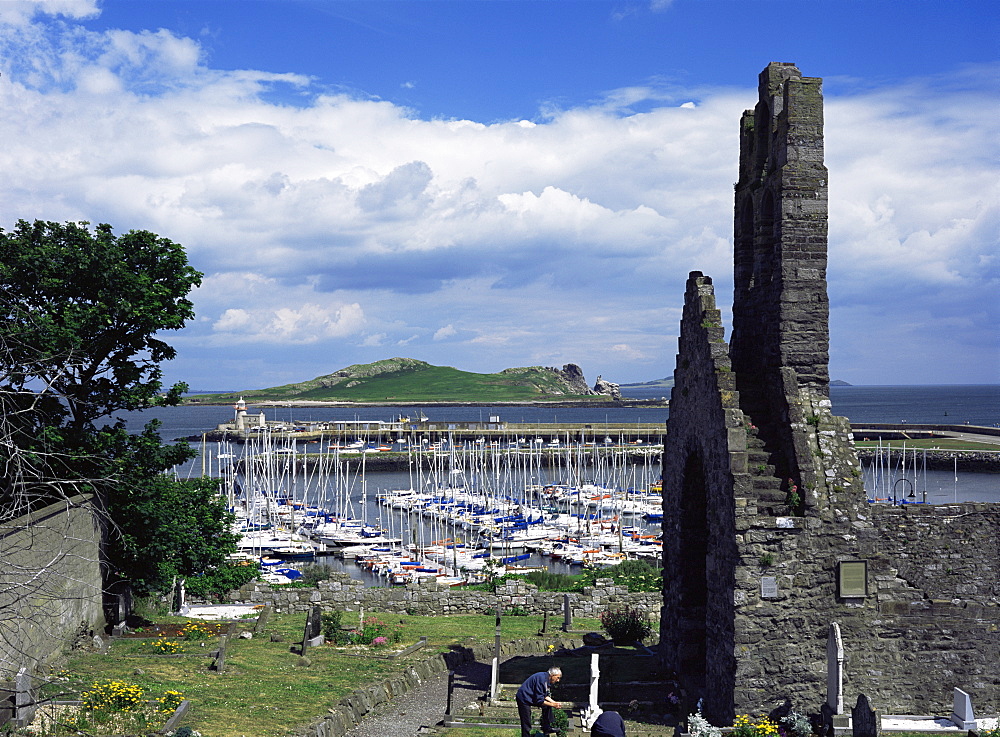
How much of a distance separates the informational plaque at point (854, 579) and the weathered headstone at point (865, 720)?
73.3 inches

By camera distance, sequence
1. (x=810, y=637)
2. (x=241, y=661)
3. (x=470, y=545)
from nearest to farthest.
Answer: (x=810, y=637), (x=241, y=661), (x=470, y=545)

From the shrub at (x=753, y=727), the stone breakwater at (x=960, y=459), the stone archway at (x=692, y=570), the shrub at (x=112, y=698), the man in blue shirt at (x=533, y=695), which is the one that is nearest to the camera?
the man in blue shirt at (x=533, y=695)

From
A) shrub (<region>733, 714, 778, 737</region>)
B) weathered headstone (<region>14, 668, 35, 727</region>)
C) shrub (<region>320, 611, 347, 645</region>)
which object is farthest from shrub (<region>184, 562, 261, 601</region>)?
shrub (<region>733, 714, 778, 737</region>)

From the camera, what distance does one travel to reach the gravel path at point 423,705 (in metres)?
16.6

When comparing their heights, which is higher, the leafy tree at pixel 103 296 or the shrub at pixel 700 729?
the leafy tree at pixel 103 296

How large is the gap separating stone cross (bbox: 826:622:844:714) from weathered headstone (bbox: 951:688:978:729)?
2042mm

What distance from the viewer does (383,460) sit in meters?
119

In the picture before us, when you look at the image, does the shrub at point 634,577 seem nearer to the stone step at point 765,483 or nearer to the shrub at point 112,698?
the stone step at point 765,483

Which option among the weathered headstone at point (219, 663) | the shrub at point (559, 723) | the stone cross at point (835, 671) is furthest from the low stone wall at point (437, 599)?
the shrub at point (559, 723)

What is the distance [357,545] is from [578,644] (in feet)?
140

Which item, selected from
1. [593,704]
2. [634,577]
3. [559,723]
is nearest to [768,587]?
[593,704]

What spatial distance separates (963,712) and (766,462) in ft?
17.2

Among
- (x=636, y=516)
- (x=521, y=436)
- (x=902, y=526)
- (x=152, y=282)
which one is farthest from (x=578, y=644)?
(x=521, y=436)

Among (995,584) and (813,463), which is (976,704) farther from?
(813,463)
